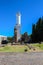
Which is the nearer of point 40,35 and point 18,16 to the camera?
point 40,35

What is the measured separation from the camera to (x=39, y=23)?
63469 millimetres

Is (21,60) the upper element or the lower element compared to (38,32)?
lower

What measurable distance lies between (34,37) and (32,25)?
8.94 m

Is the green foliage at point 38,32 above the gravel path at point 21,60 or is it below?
above

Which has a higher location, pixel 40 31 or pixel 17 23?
pixel 17 23

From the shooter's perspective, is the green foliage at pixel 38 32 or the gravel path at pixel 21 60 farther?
the green foliage at pixel 38 32

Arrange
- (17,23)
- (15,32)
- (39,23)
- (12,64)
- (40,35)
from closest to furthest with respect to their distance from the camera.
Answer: (12,64), (40,35), (39,23), (15,32), (17,23)

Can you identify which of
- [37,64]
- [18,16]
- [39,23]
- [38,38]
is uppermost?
[18,16]

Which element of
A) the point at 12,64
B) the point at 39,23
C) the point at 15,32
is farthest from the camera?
the point at 15,32

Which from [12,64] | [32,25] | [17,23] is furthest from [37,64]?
[17,23]

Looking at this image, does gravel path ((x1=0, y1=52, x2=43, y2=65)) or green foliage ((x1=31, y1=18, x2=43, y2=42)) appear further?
green foliage ((x1=31, y1=18, x2=43, y2=42))

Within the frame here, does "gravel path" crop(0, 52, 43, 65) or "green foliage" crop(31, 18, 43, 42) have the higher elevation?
"green foliage" crop(31, 18, 43, 42)

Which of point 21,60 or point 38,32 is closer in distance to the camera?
point 21,60

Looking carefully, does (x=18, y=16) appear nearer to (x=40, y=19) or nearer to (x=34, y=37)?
(x=40, y=19)
